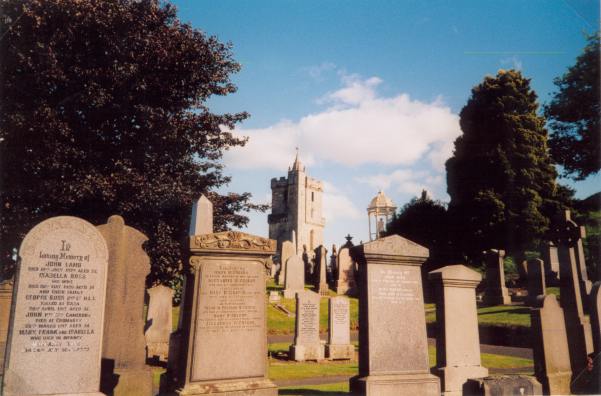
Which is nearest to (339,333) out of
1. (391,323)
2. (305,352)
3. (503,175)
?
(305,352)

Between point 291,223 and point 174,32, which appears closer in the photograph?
point 174,32

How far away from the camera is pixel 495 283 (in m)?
22.9

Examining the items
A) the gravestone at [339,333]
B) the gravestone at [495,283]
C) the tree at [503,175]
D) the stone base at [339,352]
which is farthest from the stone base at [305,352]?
the tree at [503,175]

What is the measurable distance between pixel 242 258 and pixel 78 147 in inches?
443

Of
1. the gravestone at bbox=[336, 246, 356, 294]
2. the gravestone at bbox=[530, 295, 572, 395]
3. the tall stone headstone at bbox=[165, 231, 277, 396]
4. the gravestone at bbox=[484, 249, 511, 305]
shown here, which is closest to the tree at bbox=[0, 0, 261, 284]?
the tall stone headstone at bbox=[165, 231, 277, 396]

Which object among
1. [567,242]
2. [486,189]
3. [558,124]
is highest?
[558,124]

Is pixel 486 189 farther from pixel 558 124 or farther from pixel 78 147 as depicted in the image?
pixel 78 147

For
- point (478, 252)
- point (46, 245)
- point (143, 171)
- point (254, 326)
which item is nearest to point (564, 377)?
point (254, 326)

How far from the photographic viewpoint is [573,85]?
102 feet

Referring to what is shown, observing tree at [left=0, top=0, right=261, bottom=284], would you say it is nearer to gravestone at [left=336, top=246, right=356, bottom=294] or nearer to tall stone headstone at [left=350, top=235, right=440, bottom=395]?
tall stone headstone at [left=350, top=235, right=440, bottom=395]

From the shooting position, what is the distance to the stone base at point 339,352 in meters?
13.4

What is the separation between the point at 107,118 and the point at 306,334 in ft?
37.7

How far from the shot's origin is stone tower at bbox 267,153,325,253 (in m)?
87.1

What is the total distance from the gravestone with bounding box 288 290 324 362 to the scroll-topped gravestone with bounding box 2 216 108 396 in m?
8.14
